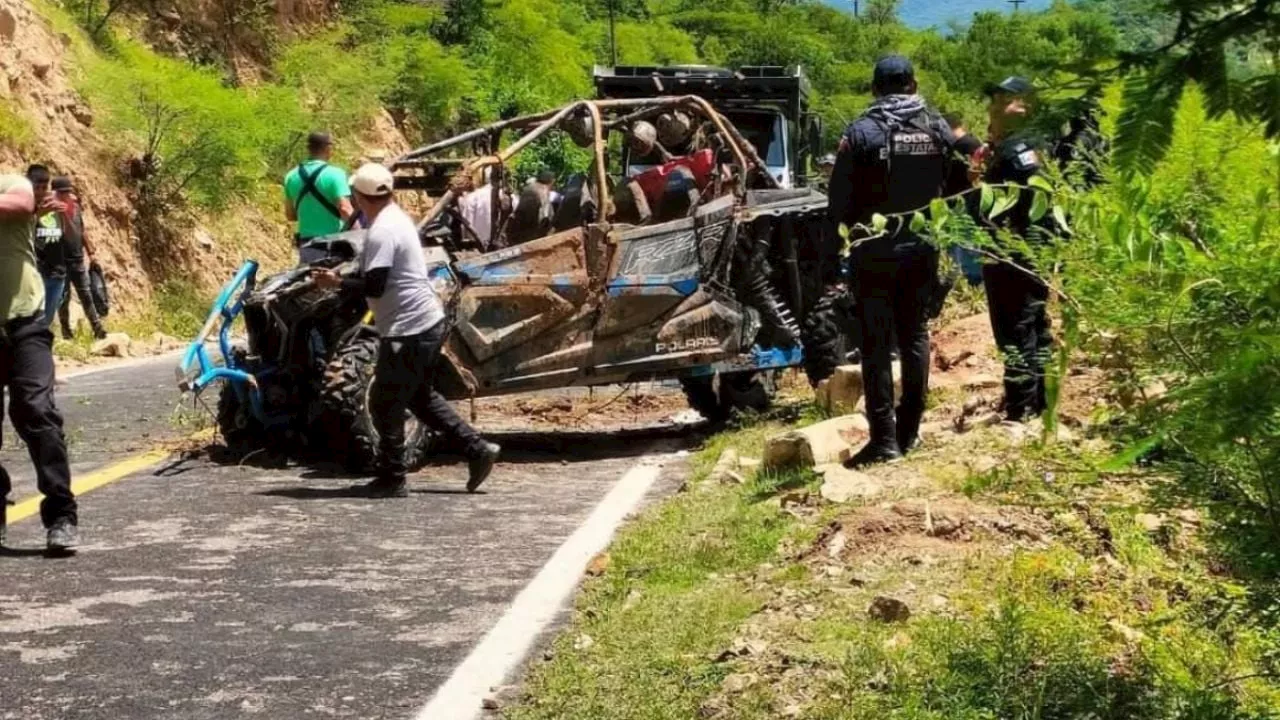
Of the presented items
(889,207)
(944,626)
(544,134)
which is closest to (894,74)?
(889,207)

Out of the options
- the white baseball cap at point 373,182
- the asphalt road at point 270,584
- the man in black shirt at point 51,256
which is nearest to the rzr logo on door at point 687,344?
the asphalt road at point 270,584

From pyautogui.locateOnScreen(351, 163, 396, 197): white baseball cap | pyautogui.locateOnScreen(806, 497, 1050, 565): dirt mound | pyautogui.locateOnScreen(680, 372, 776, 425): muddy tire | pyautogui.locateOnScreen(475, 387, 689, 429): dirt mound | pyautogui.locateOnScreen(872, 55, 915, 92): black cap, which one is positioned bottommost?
pyautogui.locateOnScreen(475, 387, 689, 429): dirt mound

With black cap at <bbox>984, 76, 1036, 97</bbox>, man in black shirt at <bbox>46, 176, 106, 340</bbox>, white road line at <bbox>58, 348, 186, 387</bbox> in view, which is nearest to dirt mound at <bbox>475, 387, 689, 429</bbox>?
white road line at <bbox>58, 348, 186, 387</bbox>

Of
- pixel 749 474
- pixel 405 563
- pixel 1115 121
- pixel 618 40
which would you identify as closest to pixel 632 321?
pixel 749 474

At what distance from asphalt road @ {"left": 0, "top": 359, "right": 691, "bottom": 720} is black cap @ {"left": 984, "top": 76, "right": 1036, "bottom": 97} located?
282 cm

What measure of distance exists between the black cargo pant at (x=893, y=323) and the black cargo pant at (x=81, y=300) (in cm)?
1117

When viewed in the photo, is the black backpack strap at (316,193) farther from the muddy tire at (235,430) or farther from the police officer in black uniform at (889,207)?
the police officer in black uniform at (889,207)

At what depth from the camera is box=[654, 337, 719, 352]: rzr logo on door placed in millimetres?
10086

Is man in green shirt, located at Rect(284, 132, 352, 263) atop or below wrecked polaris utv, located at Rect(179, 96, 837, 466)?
atop

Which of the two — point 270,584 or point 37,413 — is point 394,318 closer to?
point 37,413

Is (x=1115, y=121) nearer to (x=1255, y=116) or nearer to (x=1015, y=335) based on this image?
(x=1255, y=116)

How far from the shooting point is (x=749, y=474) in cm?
842

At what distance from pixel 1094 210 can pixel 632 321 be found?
647 centimetres

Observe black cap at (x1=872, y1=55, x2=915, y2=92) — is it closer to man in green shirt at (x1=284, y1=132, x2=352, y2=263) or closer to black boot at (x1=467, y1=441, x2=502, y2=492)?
black boot at (x1=467, y1=441, x2=502, y2=492)
